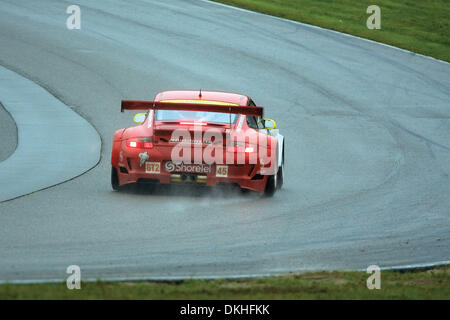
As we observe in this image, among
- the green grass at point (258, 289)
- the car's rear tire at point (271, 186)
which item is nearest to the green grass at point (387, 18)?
the car's rear tire at point (271, 186)

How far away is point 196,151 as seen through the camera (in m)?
11.5

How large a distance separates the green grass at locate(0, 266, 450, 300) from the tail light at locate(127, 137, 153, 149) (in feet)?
12.9

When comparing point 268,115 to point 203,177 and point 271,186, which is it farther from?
point 203,177

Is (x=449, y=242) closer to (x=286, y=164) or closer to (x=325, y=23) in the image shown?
(x=286, y=164)

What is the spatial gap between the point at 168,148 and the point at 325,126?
8244 mm

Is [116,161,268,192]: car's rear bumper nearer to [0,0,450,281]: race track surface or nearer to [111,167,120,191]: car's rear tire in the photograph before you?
[111,167,120,191]: car's rear tire

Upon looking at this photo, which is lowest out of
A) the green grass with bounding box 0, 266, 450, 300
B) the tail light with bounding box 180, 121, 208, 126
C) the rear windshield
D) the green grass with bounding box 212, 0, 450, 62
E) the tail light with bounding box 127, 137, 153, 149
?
the green grass with bounding box 0, 266, 450, 300

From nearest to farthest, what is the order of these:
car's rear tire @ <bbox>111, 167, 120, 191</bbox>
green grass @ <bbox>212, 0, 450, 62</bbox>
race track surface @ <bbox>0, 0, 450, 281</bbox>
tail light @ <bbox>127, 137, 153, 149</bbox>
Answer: race track surface @ <bbox>0, 0, 450, 281</bbox>, tail light @ <bbox>127, 137, 153, 149</bbox>, car's rear tire @ <bbox>111, 167, 120, 191</bbox>, green grass @ <bbox>212, 0, 450, 62</bbox>

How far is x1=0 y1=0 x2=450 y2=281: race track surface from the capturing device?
29.8ft

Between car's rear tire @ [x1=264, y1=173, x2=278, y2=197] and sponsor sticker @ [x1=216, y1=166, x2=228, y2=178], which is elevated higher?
sponsor sticker @ [x1=216, y1=166, x2=228, y2=178]

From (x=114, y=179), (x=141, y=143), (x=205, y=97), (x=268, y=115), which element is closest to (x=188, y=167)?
(x=141, y=143)

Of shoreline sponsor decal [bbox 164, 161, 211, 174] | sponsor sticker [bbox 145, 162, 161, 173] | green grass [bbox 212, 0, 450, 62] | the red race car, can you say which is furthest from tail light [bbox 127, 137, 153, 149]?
green grass [bbox 212, 0, 450, 62]

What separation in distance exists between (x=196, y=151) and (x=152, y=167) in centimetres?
60
